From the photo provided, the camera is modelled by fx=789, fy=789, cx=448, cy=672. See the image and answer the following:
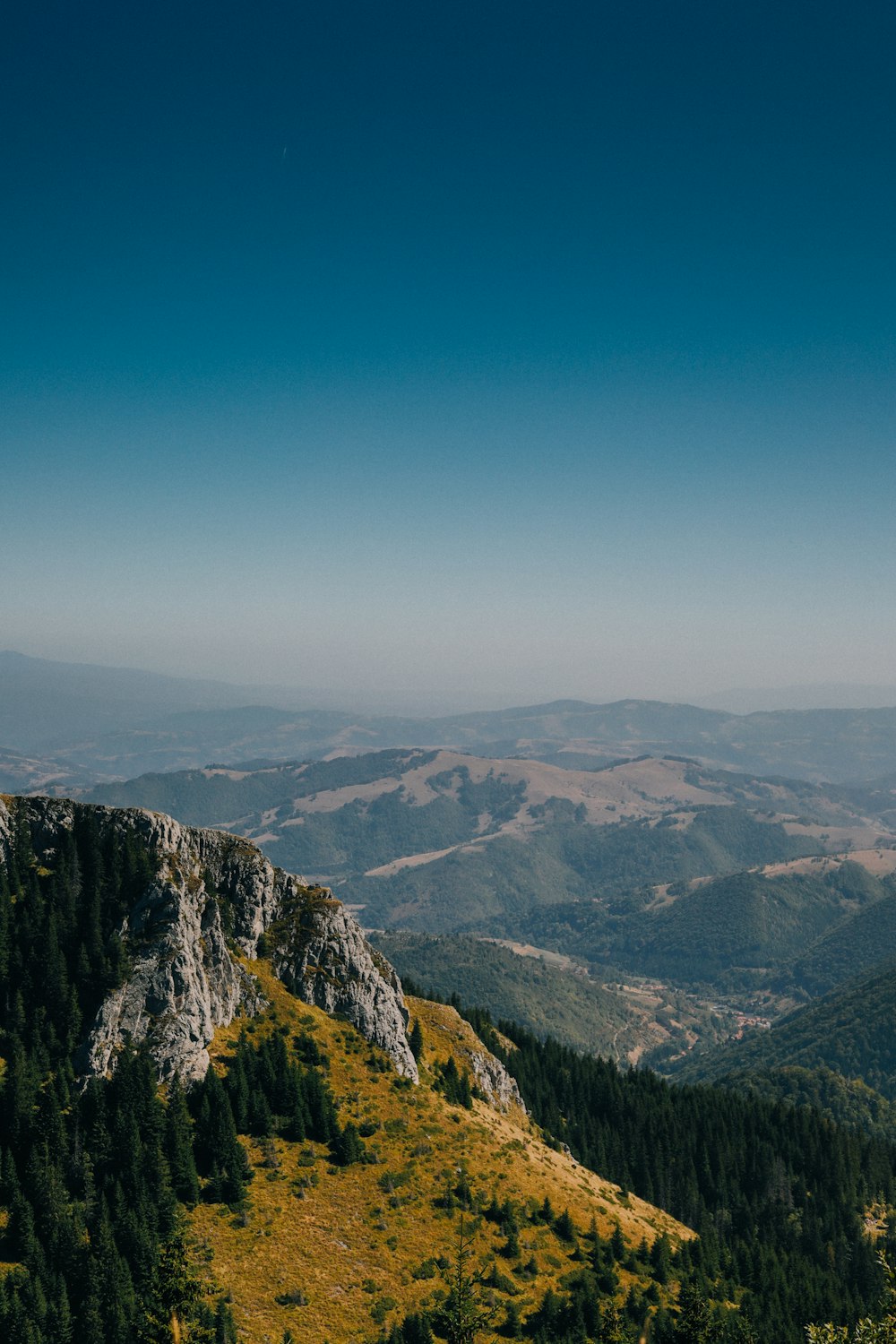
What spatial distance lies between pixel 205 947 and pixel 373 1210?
39.9 meters

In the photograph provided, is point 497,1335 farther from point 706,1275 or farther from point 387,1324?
point 706,1275

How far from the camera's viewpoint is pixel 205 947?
112 meters

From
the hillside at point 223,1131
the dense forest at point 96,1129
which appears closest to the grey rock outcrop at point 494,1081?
the hillside at point 223,1131

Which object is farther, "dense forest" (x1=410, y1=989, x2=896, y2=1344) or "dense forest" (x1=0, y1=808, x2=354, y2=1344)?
"dense forest" (x1=410, y1=989, x2=896, y2=1344)

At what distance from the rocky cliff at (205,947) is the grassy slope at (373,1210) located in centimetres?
433

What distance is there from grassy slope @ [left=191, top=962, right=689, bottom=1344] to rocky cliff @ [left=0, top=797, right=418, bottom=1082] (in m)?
4.33

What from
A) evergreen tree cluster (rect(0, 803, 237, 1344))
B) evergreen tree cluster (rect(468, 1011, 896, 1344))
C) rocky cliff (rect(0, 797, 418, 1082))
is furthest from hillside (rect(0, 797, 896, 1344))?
evergreen tree cluster (rect(468, 1011, 896, 1344))

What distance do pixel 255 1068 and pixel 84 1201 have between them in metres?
27.5

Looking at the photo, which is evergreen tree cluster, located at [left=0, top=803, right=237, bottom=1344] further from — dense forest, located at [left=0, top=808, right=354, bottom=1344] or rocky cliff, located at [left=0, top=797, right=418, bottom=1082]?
rocky cliff, located at [left=0, top=797, right=418, bottom=1082]

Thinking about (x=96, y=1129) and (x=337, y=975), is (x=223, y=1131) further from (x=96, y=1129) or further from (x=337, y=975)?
(x=337, y=975)

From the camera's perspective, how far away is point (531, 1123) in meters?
155

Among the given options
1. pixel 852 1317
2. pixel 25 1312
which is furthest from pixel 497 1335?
pixel 852 1317

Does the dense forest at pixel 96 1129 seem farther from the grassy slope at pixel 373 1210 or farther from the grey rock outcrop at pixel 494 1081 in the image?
the grey rock outcrop at pixel 494 1081

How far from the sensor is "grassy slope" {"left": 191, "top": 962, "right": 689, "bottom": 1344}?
263 feet
